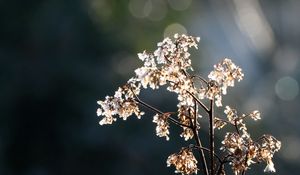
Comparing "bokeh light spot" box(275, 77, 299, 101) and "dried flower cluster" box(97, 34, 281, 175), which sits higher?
"bokeh light spot" box(275, 77, 299, 101)

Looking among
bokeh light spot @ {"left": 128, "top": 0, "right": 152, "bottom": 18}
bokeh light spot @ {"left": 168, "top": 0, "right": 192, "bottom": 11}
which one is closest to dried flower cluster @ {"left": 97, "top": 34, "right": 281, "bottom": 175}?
bokeh light spot @ {"left": 128, "top": 0, "right": 152, "bottom": 18}

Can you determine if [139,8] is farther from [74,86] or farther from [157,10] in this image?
[74,86]

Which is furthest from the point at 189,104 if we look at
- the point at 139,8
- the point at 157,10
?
the point at 157,10

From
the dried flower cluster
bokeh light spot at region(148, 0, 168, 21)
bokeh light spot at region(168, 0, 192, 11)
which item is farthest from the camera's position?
bokeh light spot at region(168, 0, 192, 11)

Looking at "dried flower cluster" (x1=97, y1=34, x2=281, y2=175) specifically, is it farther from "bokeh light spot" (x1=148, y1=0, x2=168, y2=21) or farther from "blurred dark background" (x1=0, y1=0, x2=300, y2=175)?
"bokeh light spot" (x1=148, y1=0, x2=168, y2=21)

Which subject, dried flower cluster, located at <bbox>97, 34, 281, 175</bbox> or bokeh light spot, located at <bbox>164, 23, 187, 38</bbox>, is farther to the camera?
bokeh light spot, located at <bbox>164, 23, 187, 38</bbox>

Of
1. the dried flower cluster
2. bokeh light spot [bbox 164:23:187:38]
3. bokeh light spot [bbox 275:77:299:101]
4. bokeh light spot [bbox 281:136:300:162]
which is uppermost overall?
bokeh light spot [bbox 275:77:299:101]
